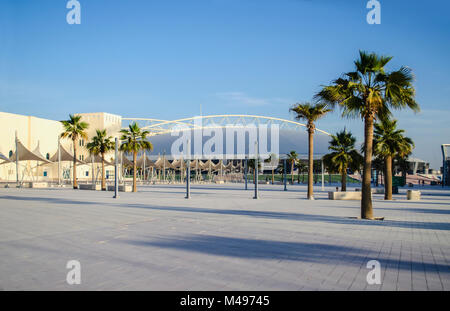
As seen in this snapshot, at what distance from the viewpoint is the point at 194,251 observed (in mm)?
8141

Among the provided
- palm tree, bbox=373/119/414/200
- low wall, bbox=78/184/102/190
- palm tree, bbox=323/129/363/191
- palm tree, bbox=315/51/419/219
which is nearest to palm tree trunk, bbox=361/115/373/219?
palm tree, bbox=315/51/419/219

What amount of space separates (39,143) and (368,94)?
64.0 m

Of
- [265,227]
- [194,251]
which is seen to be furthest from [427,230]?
[194,251]

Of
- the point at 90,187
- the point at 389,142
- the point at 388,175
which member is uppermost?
the point at 389,142

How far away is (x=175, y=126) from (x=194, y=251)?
152264 millimetres

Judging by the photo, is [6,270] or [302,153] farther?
[302,153]

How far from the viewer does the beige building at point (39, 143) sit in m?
58.9

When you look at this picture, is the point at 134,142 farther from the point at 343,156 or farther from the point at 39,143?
the point at 39,143

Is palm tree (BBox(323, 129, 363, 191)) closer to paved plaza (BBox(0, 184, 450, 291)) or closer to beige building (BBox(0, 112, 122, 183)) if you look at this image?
paved plaza (BBox(0, 184, 450, 291))

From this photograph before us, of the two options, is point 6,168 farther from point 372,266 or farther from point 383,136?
point 372,266

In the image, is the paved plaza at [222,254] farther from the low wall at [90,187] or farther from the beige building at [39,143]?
the beige building at [39,143]

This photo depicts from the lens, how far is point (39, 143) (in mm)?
65750

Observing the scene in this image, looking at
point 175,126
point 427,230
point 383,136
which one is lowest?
point 427,230

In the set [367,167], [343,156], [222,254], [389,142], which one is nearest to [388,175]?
[389,142]
